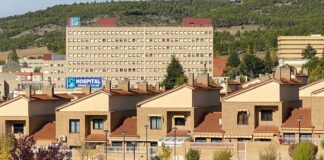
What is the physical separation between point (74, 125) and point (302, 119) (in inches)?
542

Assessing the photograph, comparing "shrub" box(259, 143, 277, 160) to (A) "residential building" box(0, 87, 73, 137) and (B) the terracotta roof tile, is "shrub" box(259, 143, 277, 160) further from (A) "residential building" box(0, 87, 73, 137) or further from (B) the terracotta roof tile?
(A) "residential building" box(0, 87, 73, 137)

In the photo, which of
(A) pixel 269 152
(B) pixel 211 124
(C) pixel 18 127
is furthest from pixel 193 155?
(C) pixel 18 127

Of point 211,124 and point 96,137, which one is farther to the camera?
point 96,137

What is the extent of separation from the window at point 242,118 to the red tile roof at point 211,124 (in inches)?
45.8

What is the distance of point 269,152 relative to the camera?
54.6 m

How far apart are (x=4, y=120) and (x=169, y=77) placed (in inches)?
3878

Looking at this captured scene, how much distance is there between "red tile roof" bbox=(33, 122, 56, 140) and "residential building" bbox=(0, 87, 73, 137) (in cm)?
42

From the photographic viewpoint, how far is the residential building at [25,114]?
6625 cm

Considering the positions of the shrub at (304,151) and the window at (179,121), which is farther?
the window at (179,121)

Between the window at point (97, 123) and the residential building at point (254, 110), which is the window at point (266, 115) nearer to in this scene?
the residential building at point (254, 110)

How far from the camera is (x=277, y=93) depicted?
62250 mm

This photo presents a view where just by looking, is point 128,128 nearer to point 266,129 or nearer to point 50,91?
point 50,91

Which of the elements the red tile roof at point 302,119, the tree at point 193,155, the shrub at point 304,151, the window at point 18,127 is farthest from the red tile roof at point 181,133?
the shrub at point 304,151

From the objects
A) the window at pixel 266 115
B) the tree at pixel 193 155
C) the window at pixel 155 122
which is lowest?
the tree at pixel 193 155
